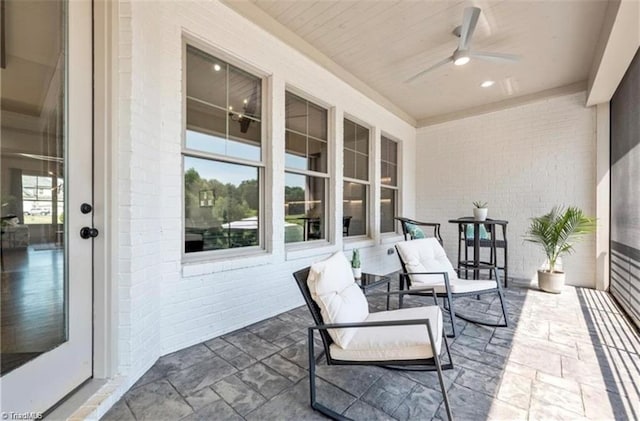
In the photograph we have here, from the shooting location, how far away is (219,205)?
98.9 inches

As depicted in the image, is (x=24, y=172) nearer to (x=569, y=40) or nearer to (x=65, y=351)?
(x=65, y=351)

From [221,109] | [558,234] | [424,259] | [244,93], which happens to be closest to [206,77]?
[221,109]

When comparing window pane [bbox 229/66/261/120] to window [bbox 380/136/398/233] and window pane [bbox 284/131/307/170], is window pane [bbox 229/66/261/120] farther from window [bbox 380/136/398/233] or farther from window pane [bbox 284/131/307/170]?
window [bbox 380/136/398/233]

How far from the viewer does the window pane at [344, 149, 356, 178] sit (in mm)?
4055

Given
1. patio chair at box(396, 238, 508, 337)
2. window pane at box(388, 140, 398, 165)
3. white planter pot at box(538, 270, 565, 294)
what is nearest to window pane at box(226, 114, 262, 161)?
patio chair at box(396, 238, 508, 337)

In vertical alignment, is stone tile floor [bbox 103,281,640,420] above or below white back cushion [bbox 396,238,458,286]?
below

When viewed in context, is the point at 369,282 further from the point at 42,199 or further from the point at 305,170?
the point at 42,199

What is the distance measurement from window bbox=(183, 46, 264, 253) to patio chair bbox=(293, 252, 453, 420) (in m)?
1.19

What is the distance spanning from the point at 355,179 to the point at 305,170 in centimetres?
111

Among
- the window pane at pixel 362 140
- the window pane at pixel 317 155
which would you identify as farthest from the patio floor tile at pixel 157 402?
the window pane at pixel 362 140

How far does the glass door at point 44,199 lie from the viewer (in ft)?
4.09

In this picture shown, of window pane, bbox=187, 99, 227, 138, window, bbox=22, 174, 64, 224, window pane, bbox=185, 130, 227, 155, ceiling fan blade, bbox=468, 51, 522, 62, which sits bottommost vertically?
window, bbox=22, 174, 64, 224

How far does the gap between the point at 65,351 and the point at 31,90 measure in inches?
53.9

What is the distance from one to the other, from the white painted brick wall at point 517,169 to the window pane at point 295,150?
309 cm
